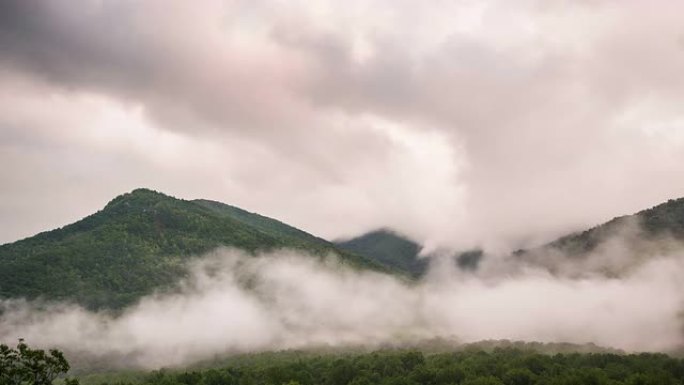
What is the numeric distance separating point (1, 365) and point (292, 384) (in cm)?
11069

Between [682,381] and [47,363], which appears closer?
[47,363]

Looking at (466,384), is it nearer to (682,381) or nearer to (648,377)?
(648,377)

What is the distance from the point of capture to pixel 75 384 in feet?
303

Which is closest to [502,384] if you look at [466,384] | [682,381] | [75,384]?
[466,384]

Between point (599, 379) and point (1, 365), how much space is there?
556 ft

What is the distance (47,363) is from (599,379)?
16480 cm

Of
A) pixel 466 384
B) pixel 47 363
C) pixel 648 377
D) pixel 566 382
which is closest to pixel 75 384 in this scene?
pixel 47 363

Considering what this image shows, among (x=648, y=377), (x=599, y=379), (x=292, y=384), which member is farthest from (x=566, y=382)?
(x=292, y=384)

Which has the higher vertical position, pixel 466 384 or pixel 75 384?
pixel 75 384

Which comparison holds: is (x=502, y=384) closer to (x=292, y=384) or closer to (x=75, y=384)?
(x=292, y=384)

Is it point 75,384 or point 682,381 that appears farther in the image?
point 682,381

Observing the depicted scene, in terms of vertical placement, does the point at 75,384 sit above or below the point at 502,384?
above

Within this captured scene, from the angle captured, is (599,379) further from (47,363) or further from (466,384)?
(47,363)

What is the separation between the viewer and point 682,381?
19688 centimetres
